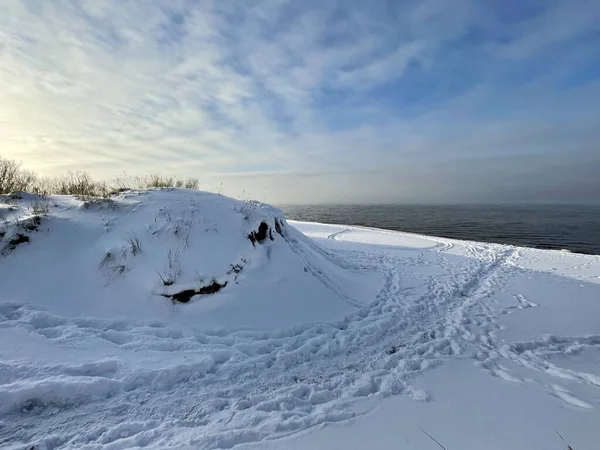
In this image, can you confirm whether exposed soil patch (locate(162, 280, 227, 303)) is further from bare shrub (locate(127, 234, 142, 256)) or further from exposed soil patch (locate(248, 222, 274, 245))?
exposed soil patch (locate(248, 222, 274, 245))

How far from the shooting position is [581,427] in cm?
305

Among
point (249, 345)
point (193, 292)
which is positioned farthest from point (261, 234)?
point (249, 345)

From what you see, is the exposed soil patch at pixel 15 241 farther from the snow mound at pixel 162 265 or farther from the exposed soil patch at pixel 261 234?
the exposed soil patch at pixel 261 234

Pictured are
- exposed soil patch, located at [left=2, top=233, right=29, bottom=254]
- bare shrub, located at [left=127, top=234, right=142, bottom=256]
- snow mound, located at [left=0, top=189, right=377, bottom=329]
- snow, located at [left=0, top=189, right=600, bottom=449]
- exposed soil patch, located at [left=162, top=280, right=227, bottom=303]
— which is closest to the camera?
snow, located at [left=0, top=189, right=600, bottom=449]

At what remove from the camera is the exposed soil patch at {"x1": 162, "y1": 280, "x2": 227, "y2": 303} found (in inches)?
208

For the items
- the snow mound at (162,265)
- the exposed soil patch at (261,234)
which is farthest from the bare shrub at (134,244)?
the exposed soil patch at (261,234)

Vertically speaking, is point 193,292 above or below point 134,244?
below

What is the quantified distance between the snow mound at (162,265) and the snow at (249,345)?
0.11 ft

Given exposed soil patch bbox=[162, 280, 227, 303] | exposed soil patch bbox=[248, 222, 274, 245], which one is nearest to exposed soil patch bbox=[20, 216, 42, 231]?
exposed soil patch bbox=[162, 280, 227, 303]

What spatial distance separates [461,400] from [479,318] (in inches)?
126

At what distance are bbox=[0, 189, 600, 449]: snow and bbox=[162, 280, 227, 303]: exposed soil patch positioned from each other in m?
0.09

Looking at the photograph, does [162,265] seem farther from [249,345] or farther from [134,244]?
[249,345]

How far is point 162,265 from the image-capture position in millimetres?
5625

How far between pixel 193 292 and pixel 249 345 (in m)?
1.61
